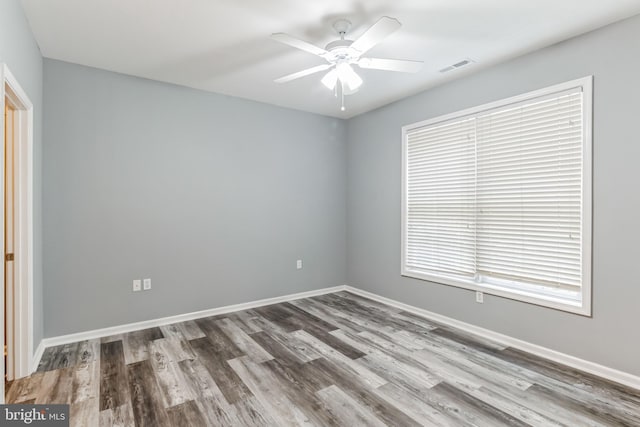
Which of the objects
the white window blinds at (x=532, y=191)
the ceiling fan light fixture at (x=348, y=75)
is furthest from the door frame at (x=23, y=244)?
the white window blinds at (x=532, y=191)

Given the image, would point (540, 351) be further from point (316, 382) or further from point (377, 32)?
point (377, 32)

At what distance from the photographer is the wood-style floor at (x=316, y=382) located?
2055mm

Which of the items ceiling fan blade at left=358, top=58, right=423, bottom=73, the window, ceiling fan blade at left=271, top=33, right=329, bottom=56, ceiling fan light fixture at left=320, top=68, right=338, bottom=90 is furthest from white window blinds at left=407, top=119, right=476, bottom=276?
ceiling fan blade at left=271, top=33, right=329, bottom=56

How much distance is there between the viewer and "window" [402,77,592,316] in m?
2.68

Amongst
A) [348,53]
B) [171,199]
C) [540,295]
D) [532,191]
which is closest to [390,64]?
[348,53]

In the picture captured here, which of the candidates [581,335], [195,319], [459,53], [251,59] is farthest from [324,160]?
[581,335]

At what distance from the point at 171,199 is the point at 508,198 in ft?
11.7

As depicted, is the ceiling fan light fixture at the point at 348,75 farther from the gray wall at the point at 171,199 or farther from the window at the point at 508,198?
the gray wall at the point at 171,199

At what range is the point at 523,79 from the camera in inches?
117

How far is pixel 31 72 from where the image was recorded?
2.60m

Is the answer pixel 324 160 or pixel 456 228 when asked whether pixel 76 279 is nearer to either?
pixel 324 160

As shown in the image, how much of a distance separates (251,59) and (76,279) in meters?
2.74

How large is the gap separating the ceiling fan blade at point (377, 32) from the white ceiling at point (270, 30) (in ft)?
0.94

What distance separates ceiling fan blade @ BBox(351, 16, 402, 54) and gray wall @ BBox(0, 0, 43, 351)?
2124 mm
